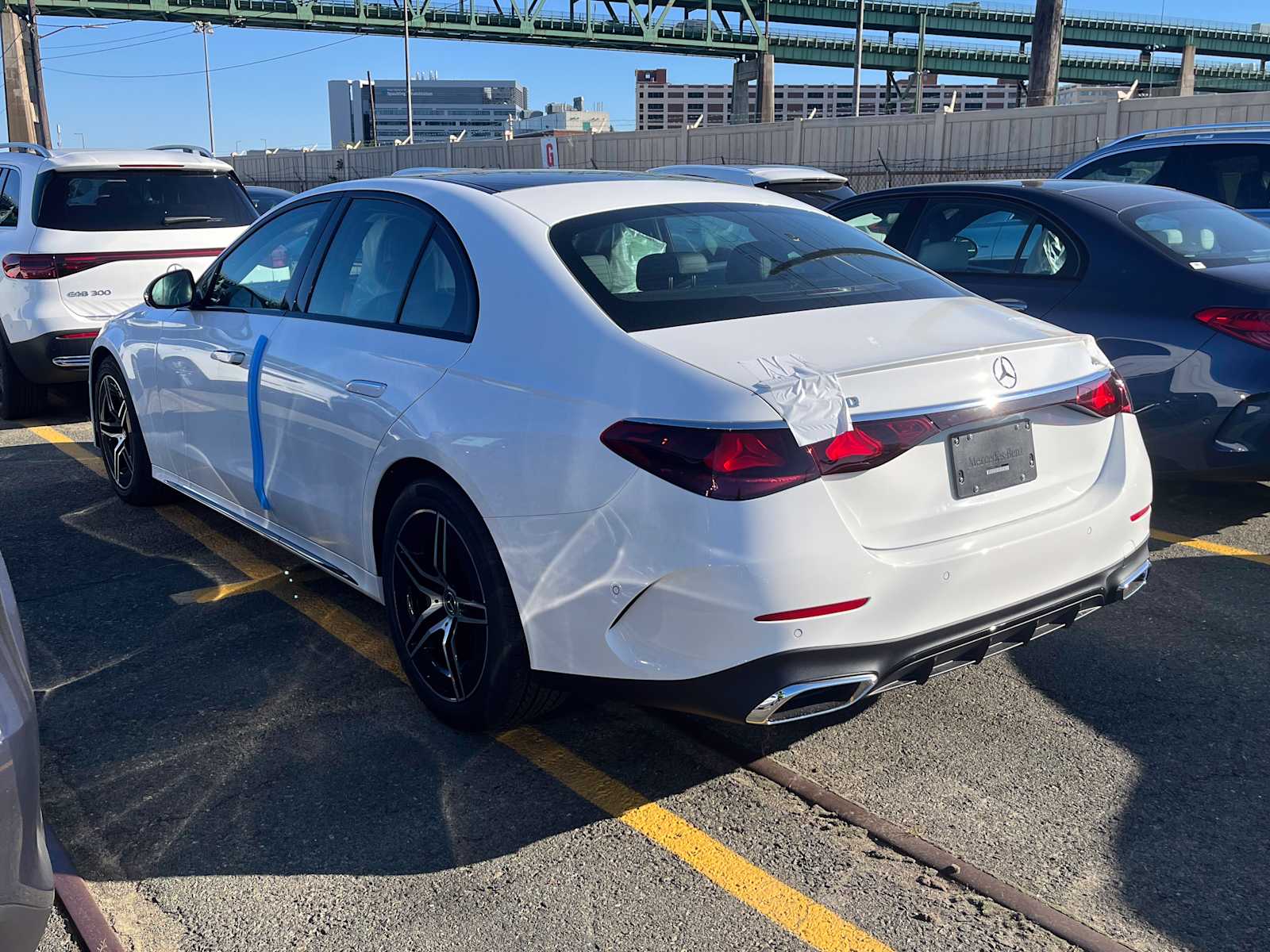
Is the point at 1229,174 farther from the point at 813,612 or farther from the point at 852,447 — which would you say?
the point at 813,612

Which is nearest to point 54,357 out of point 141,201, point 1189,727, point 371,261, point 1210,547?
point 141,201

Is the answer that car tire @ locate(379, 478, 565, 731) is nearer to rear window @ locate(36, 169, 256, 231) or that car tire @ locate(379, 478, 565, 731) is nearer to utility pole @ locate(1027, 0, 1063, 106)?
rear window @ locate(36, 169, 256, 231)

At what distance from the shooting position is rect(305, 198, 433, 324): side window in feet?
12.4

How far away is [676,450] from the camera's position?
2.70m

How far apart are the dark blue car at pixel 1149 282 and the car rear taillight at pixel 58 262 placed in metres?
5.02

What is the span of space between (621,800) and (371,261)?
6.47 ft

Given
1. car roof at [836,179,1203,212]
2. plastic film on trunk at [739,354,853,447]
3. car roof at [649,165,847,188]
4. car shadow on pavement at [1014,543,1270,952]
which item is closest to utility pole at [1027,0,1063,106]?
car roof at [649,165,847,188]

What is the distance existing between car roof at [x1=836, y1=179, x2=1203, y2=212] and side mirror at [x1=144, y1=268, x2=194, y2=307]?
368 centimetres

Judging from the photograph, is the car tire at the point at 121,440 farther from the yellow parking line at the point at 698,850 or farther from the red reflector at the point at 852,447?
the red reflector at the point at 852,447

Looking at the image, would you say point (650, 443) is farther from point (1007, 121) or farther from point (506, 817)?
point (1007, 121)

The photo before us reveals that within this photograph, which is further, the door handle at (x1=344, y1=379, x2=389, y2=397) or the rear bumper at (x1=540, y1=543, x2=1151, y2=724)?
the door handle at (x1=344, y1=379, x2=389, y2=397)

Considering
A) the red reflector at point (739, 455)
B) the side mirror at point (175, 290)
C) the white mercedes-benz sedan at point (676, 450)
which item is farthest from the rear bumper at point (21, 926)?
the side mirror at point (175, 290)

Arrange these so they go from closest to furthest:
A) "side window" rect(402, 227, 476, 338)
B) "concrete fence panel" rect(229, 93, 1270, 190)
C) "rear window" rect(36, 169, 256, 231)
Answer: "side window" rect(402, 227, 476, 338) < "rear window" rect(36, 169, 256, 231) < "concrete fence panel" rect(229, 93, 1270, 190)

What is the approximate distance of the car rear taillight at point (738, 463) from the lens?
8.70ft
